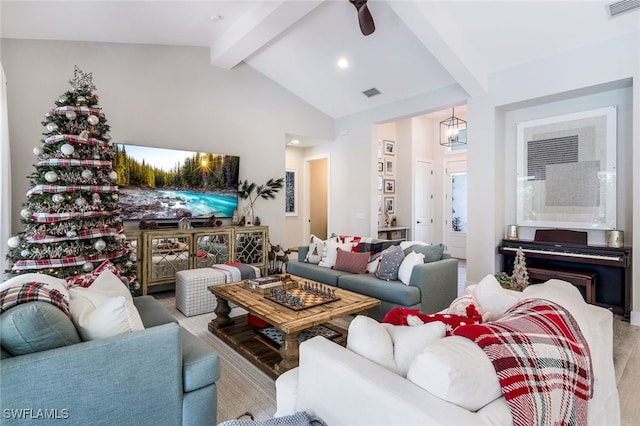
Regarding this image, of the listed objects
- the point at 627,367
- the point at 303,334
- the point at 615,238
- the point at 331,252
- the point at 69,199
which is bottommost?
the point at 627,367

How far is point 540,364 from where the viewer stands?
105 cm

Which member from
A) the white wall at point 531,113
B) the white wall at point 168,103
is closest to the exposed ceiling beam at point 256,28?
the white wall at point 168,103

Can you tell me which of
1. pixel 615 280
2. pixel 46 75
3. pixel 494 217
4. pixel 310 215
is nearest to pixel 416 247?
pixel 494 217

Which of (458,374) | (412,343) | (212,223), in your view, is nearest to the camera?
(458,374)

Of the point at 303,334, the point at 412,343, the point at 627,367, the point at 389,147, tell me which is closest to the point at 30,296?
the point at 412,343

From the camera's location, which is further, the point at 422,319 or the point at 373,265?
the point at 373,265

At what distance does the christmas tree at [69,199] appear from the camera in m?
Result: 2.86

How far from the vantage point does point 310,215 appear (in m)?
7.77

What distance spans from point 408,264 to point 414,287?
251 millimetres

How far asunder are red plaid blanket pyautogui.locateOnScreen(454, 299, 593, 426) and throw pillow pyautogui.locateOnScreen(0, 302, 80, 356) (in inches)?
62.0

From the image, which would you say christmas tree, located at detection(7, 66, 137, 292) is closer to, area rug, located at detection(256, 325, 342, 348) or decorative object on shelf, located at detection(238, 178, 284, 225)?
area rug, located at detection(256, 325, 342, 348)

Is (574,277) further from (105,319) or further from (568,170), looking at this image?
(105,319)

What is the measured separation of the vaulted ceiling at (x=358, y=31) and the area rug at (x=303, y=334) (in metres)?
3.14

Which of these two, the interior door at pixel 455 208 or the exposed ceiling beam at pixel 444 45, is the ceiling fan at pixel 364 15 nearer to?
the exposed ceiling beam at pixel 444 45
